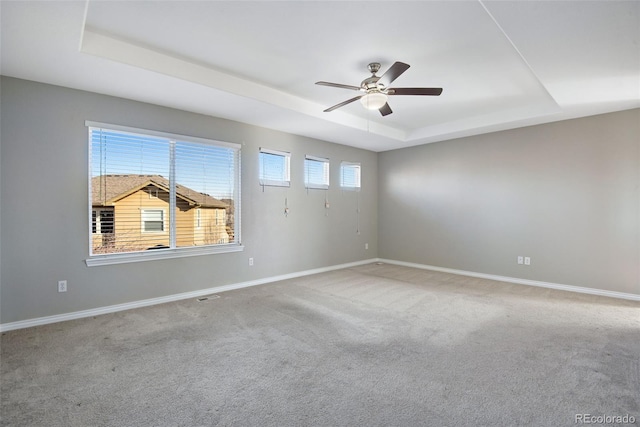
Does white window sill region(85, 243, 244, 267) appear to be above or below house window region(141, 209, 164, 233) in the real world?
below

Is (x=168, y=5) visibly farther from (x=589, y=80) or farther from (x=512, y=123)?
(x=512, y=123)

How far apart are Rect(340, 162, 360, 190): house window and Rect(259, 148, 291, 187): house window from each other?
141cm

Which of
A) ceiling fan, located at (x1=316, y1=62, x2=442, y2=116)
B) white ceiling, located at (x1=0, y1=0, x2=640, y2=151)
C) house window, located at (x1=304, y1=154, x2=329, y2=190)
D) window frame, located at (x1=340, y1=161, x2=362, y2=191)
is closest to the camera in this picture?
white ceiling, located at (x1=0, y1=0, x2=640, y2=151)

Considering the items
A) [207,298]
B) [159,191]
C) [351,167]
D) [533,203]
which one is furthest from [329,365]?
[351,167]

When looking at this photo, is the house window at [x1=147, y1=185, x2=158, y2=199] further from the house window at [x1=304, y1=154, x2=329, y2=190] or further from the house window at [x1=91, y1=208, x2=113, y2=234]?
the house window at [x1=304, y1=154, x2=329, y2=190]

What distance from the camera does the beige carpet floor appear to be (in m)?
1.79

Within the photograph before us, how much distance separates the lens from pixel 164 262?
390 centimetres

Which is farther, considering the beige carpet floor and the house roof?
the house roof

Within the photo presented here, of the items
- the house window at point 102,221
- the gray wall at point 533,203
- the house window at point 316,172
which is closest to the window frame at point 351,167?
Result: the house window at point 316,172

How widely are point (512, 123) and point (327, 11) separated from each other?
3.75m

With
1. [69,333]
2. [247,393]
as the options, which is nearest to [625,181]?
[247,393]

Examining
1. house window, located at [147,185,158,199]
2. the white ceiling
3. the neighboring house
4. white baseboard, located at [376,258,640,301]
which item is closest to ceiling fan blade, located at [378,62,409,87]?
the white ceiling

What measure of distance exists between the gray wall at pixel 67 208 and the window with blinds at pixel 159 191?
126 mm

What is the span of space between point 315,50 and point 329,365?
2797 mm
